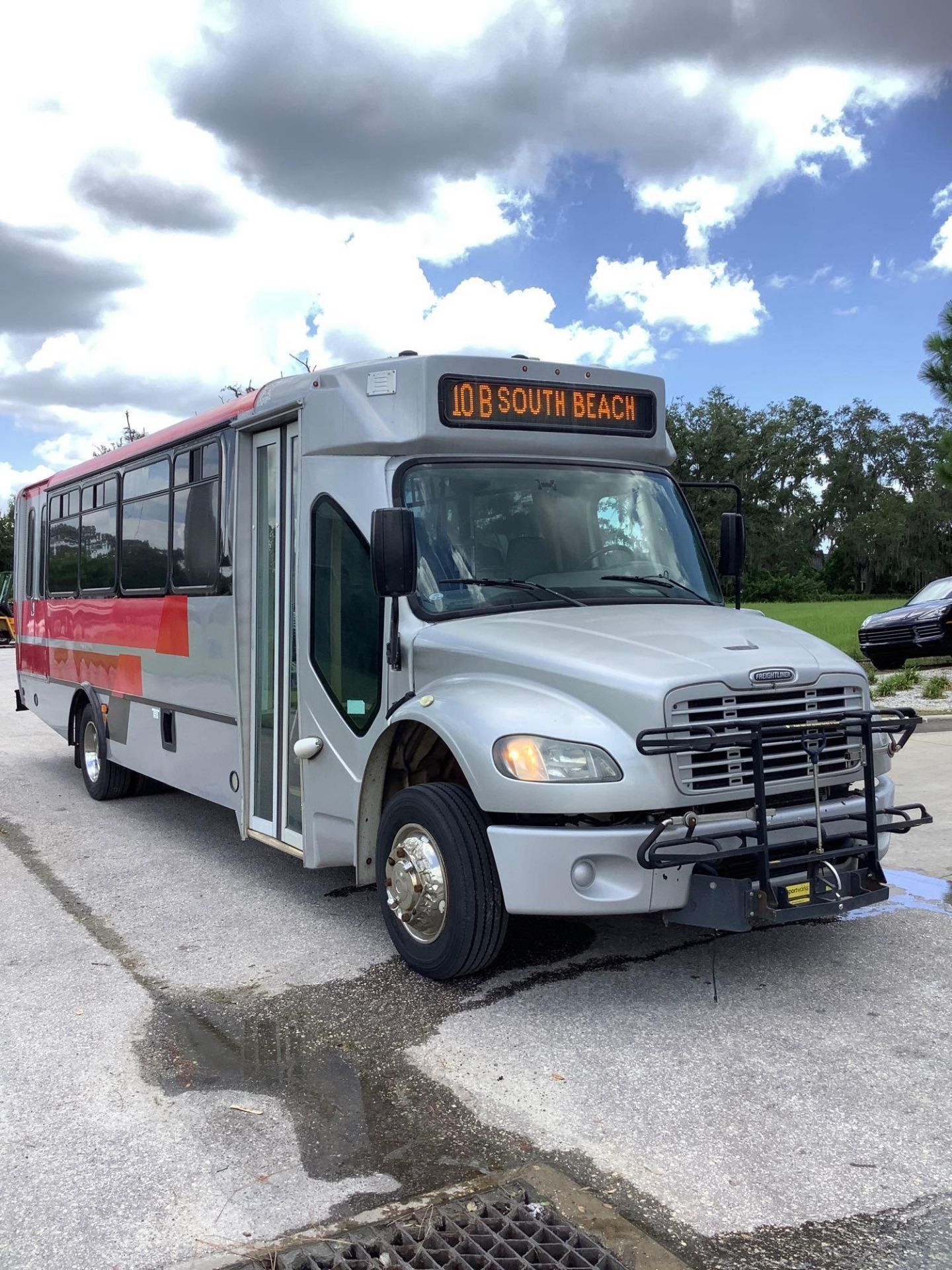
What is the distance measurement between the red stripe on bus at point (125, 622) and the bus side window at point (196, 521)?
0.23m

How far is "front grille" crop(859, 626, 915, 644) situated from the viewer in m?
18.8

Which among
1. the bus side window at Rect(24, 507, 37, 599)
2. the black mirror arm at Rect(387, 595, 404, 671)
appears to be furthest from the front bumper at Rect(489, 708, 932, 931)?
the bus side window at Rect(24, 507, 37, 599)

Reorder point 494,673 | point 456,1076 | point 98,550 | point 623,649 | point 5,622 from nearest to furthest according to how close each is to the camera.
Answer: point 456,1076 → point 623,649 → point 494,673 → point 98,550 → point 5,622

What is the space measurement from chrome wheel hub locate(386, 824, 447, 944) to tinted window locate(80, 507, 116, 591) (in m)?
5.12

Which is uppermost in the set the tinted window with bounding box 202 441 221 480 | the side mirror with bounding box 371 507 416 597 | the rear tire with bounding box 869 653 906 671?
the tinted window with bounding box 202 441 221 480

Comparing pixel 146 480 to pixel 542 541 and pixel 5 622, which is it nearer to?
pixel 542 541

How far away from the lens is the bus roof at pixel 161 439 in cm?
699

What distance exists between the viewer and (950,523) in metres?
84.2

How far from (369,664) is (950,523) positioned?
8655cm

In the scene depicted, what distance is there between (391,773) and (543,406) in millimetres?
2032

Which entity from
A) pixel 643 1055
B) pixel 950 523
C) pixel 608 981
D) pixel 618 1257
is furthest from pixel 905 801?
pixel 950 523

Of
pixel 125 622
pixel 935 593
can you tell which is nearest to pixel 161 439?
pixel 125 622

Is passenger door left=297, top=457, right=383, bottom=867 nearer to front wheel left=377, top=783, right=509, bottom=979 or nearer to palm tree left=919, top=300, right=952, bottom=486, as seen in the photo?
front wheel left=377, top=783, right=509, bottom=979

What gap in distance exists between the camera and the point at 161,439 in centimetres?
832
